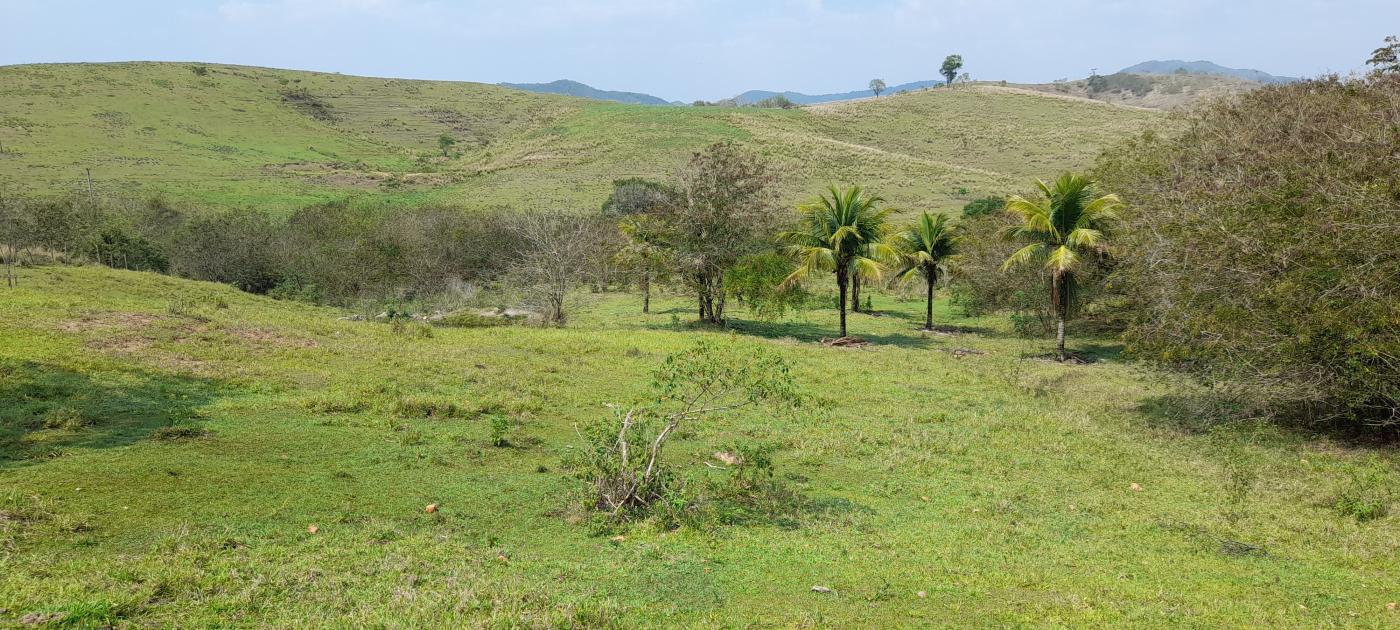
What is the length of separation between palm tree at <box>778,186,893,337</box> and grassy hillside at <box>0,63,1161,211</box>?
36.8 m

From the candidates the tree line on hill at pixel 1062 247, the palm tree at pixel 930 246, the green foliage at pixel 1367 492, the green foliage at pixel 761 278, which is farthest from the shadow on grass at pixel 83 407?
the palm tree at pixel 930 246

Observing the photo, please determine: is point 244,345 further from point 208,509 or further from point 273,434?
point 208,509

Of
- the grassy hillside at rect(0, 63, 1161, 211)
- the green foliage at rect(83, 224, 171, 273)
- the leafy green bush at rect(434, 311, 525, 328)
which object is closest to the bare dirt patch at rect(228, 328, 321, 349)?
the leafy green bush at rect(434, 311, 525, 328)

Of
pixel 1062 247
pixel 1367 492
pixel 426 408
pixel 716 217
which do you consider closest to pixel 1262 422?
pixel 1367 492

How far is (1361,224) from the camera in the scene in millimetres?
10430

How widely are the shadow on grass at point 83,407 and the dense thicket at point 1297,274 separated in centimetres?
1507

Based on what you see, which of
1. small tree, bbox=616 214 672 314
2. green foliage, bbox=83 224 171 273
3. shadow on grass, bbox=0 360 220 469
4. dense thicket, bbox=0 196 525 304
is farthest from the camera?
green foliage, bbox=83 224 171 273

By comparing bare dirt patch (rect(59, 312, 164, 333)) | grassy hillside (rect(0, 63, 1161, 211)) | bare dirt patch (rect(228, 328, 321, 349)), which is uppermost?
grassy hillside (rect(0, 63, 1161, 211))

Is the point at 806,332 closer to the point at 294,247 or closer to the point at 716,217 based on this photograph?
the point at 716,217

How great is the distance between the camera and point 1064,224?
21.8 metres

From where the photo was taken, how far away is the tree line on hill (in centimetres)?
1108

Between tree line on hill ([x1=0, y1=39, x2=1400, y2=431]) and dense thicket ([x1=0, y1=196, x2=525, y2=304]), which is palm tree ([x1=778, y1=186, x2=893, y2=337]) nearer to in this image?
tree line on hill ([x1=0, y1=39, x2=1400, y2=431])

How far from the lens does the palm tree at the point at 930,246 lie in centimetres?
2977

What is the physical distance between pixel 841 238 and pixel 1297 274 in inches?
568
